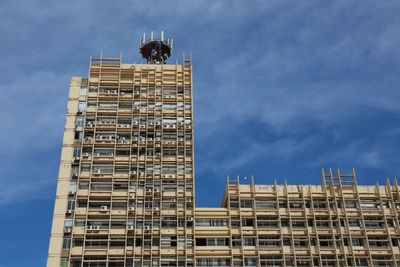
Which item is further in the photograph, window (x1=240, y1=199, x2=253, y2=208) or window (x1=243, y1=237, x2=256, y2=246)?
window (x1=240, y1=199, x2=253, y2=208)

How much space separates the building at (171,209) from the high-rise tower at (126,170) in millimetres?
179

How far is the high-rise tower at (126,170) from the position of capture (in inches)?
3236

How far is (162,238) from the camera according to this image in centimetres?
8369

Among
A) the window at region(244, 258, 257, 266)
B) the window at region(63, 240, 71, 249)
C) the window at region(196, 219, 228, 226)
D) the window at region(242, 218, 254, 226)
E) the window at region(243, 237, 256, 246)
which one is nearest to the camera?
the window at region(63, 240, 71, 249)

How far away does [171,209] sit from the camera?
285 ft

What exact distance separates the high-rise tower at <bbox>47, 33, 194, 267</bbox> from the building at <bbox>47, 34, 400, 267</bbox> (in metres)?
0.18

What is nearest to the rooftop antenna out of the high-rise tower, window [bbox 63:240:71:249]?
the high-rise tower

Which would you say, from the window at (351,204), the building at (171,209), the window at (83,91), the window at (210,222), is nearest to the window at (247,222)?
the building at (171,209)

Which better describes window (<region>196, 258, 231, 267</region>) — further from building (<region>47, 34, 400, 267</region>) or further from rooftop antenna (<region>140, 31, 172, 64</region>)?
rooftop antenna (<region>140, 31, 172, 64</region>)

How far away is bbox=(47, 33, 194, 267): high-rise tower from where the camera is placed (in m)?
82.2

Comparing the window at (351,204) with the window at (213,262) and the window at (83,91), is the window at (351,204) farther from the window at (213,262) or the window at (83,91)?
the window at (83,91)

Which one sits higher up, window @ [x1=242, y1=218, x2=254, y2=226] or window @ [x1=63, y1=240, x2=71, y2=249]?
window @ [x1=242, y1=218, x2=254, y2=226]

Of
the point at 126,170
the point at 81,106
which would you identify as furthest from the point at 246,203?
the point at 81,106

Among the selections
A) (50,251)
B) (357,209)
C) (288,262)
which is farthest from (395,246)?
(50,251)
